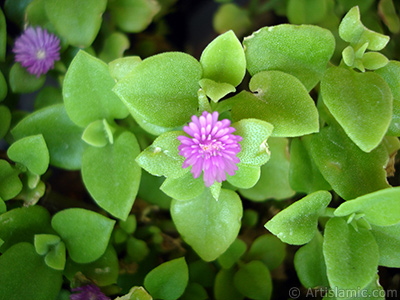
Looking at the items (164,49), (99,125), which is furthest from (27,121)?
(164,49)

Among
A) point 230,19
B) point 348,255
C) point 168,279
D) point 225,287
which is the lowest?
point 225,287

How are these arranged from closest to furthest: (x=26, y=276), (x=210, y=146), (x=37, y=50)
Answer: (x=210, y=146), (x=26, y=276), (x=37, y=50)

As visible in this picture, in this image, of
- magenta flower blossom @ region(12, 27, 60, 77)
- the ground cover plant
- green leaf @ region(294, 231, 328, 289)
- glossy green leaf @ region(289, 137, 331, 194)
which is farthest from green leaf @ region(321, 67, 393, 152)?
magenta flower blossom @ region(12, 27, 60, 77)

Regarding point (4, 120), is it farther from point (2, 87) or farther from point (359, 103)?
point (359, 103)

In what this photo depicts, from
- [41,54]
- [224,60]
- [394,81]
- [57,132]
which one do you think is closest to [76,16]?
[41,54]

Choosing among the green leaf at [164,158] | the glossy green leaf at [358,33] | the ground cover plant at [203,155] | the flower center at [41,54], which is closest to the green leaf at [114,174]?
the ground cover plant at [203,155]

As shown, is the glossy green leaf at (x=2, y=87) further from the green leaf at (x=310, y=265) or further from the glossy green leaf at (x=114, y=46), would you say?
the green leaf at (x=310, y=265)

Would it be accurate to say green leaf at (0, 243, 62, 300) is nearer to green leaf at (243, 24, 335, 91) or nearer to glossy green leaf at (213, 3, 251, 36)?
green leaf at (243, 24, 335, 91)
